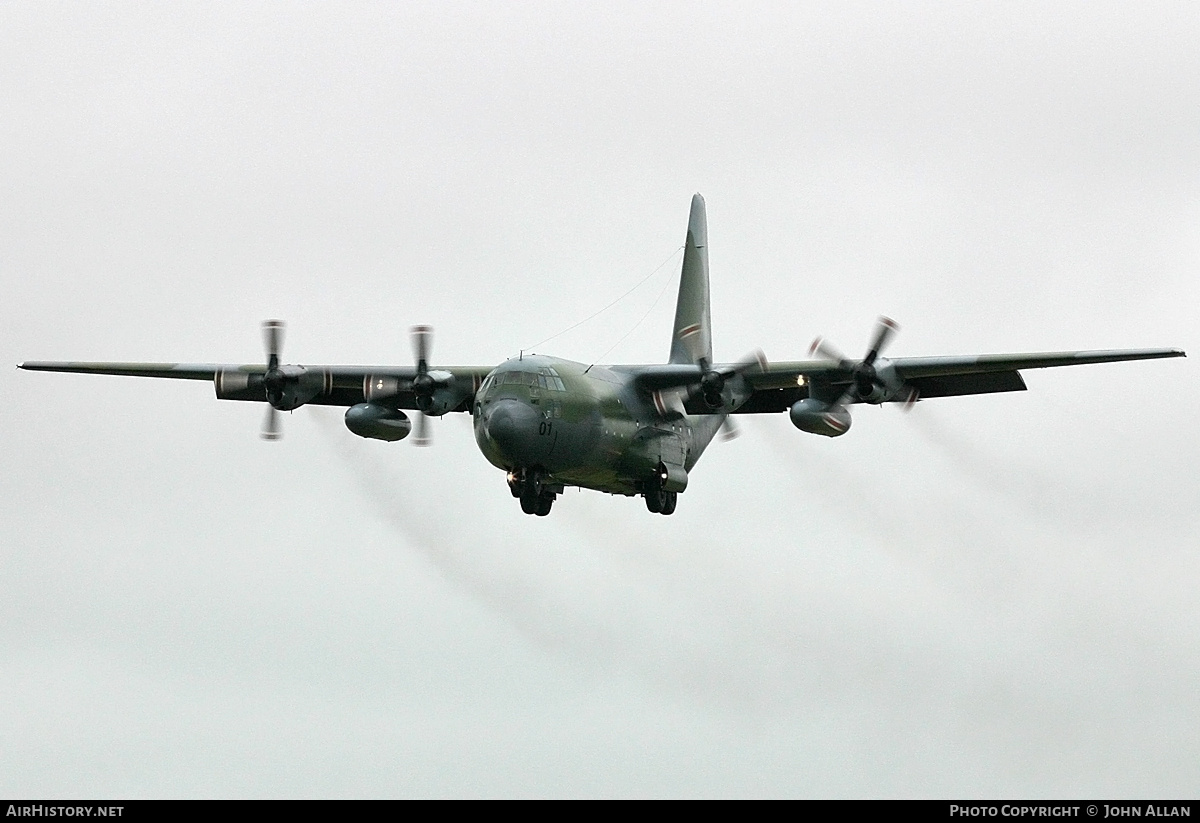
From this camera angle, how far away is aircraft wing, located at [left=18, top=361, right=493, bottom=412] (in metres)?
43.0

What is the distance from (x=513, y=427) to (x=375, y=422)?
17.0 feet

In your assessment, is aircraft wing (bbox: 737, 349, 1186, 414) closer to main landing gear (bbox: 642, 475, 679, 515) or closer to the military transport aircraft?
the military transport aircraft

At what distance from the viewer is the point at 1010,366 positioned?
38781 millimetres

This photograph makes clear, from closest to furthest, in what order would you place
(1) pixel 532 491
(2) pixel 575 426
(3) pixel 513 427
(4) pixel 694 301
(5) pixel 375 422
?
(3) pixel 513 427
(2) pixel 575 426
(1) pixel 532 491
(5) pixel 375 422
(4) pixel 694 301

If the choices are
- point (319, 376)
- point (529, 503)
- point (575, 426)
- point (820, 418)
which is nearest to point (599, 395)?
point (575, 426)

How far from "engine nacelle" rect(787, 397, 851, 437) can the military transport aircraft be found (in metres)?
0.03

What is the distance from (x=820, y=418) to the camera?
38.9 metres

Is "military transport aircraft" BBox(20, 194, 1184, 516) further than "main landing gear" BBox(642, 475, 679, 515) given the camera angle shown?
No

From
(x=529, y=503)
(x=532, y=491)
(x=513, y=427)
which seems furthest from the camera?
(x=529, y=503)

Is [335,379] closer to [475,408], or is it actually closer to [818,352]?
[475,408]

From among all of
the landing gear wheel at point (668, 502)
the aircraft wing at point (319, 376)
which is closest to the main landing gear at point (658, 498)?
the landing gear wheel at point (668, 502)

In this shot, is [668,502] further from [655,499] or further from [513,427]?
[513,427]

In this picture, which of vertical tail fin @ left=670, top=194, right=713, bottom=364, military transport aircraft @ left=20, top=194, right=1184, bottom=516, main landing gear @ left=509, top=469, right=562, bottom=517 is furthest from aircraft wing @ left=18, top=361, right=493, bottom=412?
vertical tail fin @ left=670, top=194, right=713, bottom=364

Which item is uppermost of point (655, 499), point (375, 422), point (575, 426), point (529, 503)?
point (375, 422)
